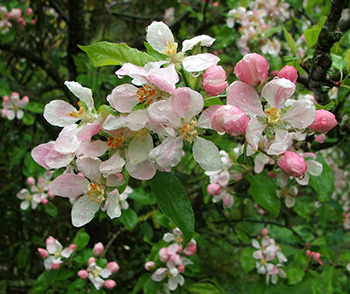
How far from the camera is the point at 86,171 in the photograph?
71 cm

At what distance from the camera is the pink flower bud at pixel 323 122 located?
0.75 meters

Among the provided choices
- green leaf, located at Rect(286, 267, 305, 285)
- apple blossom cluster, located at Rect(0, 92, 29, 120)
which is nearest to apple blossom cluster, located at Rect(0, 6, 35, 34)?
apple blossom cluster, located at Rect(0, 92, 29, 120)

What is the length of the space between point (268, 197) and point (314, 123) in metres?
0.61

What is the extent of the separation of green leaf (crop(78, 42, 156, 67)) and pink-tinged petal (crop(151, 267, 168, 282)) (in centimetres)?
110

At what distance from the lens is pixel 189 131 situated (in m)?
0.70

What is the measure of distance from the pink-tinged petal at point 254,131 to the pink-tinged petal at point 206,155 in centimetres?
8

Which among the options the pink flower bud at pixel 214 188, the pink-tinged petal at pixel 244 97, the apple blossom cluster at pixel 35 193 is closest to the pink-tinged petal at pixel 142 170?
the pink-tinged petal at pixel 244 97

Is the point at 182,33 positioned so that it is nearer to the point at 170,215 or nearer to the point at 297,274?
the point at 297,274

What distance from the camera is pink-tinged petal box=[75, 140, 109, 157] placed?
676 mm

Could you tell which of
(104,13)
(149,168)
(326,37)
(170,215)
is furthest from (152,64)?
(104,13)

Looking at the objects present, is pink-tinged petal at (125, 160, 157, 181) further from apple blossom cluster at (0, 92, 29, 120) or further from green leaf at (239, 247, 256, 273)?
apple blossom cluster at (0, 92, 29, 120)

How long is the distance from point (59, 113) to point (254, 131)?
0.46m

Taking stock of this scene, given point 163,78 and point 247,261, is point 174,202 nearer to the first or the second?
point 163,78

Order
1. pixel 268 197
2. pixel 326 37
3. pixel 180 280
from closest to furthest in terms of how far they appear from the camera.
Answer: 1. pixel 326 37
2. pixel 268 197
3. pixel 180 280
